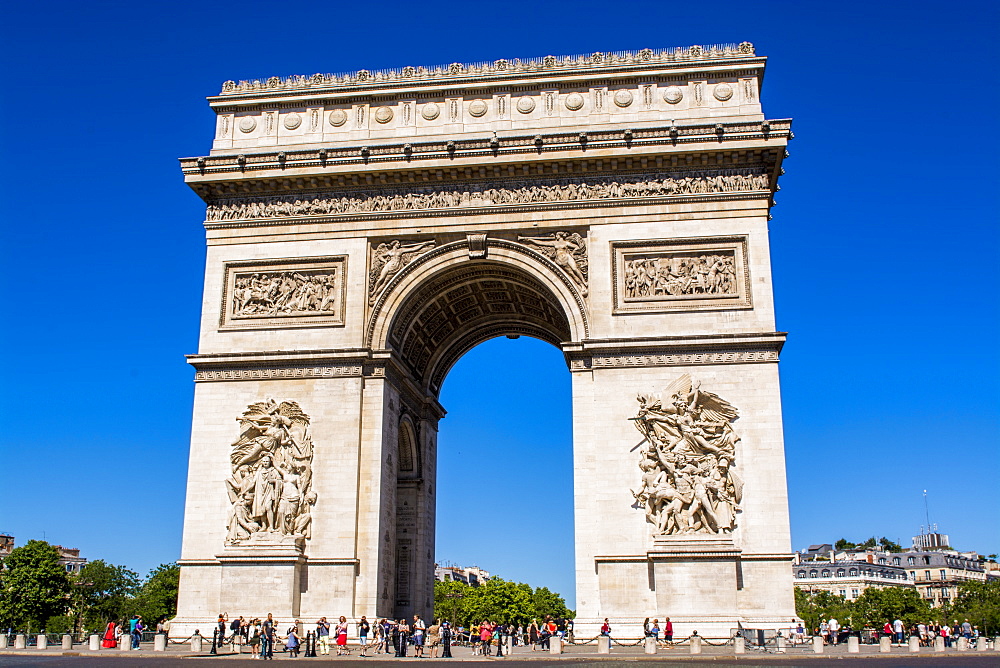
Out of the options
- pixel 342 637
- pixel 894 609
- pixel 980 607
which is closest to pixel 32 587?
pixel 342 637

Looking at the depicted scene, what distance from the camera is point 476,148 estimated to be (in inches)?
1131

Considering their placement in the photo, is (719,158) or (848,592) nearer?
Result: (719,158)

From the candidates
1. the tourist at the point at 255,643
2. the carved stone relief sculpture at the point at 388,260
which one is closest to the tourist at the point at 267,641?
the tourist at the point at 255,643

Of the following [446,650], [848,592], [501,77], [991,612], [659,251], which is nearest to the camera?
[446,650]

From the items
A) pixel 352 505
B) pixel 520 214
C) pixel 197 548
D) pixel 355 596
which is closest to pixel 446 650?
pixel 355 596

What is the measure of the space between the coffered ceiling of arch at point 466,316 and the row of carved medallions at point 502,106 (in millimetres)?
5089

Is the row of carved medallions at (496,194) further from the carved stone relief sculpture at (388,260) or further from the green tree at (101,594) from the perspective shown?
the green tree at (101,594)

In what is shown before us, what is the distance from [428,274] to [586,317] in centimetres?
503

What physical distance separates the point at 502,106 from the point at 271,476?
43.8ft

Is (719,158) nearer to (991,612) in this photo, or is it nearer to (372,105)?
(372,105)

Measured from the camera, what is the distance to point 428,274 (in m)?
28.9

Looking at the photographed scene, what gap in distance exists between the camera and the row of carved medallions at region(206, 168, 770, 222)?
28.1 meters

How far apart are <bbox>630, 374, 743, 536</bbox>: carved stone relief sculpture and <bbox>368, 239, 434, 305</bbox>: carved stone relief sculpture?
819 cm

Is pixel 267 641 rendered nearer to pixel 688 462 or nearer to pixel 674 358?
pixel 688 462
